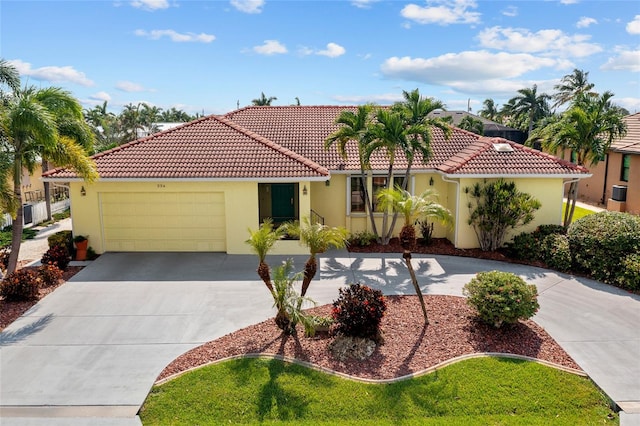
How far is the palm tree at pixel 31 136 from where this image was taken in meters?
11.7

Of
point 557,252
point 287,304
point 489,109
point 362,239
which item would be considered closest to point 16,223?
point 287,304

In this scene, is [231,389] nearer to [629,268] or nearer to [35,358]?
[35,358]

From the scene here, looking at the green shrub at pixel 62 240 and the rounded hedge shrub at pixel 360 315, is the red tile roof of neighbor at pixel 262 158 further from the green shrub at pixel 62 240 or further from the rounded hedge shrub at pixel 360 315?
the rounded hedge shrub at pixel 360 315

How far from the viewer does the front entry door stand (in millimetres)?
18578

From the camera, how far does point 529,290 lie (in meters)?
10.1

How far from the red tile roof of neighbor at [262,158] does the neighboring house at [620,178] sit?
7.02m

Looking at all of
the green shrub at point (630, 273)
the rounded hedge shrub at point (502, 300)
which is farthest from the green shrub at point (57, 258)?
the green shrub at point (630, 273)

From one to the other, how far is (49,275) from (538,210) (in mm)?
15472

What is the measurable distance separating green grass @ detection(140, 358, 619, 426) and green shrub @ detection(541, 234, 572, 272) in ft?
22.1

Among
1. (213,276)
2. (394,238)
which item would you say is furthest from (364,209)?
(213,276)

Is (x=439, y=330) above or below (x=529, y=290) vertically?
below

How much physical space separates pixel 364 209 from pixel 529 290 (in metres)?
8.97

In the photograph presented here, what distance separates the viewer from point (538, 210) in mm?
16734

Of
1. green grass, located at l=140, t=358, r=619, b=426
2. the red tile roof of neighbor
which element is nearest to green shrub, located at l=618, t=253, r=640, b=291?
the red tile roof of neighbor
